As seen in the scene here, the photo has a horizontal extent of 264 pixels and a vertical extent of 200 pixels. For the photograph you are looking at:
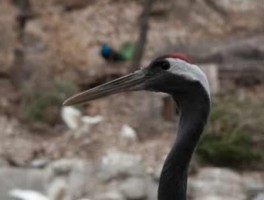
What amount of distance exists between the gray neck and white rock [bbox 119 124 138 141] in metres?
5.74

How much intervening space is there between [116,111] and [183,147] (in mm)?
6515

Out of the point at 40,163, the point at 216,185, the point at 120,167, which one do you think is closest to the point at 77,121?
the point at 40,163

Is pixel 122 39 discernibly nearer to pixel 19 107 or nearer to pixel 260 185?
pixel 19 107

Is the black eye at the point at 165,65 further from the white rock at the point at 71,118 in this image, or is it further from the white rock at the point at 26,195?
the white rock at the point at 71,118

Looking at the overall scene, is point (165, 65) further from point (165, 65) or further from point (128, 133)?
point (128, 133)

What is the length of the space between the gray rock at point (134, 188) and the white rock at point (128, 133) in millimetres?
1266

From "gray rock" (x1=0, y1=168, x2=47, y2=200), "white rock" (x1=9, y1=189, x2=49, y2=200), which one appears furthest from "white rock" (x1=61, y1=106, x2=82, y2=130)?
"white rock" (x1=9, y1=189, x2=49, y2=200)

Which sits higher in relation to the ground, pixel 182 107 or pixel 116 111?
pixel 116 111

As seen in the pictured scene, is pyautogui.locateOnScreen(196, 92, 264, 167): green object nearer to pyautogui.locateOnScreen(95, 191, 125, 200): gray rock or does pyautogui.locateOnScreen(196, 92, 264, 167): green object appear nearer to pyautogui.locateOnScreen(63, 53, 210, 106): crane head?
pyautogui.locateOnScreen(95, 191, 125, 200): gray rock

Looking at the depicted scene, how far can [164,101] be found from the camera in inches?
421

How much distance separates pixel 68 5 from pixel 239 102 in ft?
18.4

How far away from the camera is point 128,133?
10398mm

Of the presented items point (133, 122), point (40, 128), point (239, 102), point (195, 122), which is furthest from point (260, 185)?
point (195, 122)

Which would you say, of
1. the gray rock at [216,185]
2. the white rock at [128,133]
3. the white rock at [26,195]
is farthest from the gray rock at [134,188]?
the white rock at [128,133]
